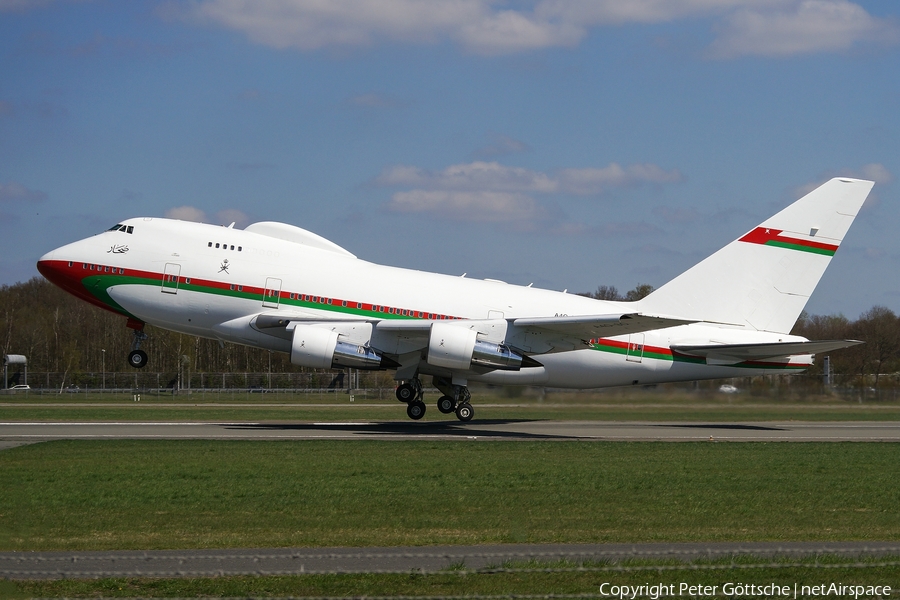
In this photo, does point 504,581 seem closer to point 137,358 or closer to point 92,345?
point 137,358

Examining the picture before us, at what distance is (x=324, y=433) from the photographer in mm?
28922

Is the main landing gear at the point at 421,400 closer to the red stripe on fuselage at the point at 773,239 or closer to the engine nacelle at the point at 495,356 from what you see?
the engine nacelle at the point at 495,356

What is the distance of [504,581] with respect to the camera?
928cm

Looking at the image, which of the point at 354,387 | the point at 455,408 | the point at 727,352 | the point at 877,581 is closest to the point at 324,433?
the point at 455,408

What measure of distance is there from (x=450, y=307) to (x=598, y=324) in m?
5.33

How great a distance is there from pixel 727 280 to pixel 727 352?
2.83 meters

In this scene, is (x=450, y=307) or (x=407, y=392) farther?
(x=407, y=392)

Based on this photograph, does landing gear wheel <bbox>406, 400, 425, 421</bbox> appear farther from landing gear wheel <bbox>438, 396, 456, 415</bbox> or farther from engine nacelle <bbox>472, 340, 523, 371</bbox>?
engine nacelle <bbox>472, 340, 523, 371</bbox>

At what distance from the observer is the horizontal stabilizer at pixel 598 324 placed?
2900 cm

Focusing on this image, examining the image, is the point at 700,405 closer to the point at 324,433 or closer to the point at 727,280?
the point at 727,280

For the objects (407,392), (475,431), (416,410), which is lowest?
(475,431)

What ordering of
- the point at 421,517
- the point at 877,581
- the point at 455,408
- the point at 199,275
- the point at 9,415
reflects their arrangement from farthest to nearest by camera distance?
the point at 9,415 < the point at 455,408 < the point at 199,275 < the point at 421,517 < the point at 877,581

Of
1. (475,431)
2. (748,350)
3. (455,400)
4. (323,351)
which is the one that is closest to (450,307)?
(455,400)

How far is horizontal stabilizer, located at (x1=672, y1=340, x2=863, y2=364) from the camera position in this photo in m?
31.5
